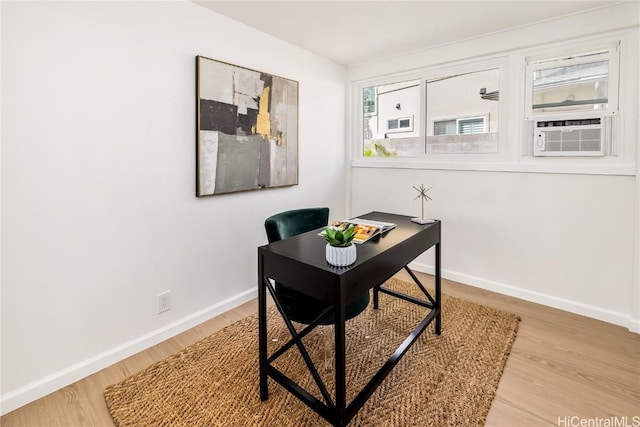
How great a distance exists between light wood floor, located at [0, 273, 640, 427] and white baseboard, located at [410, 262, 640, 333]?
8cm

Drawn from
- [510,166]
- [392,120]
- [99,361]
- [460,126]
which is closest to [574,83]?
[510,166]

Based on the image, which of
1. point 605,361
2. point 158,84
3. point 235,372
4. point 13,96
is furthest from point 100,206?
point 605,361

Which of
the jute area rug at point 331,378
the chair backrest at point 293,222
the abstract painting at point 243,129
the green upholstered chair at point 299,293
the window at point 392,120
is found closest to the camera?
the jute area rug at point 331,378

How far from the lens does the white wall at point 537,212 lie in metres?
2.31

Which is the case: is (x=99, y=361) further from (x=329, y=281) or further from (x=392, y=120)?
(x=392, y=120)

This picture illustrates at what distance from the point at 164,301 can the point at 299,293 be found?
1005mm

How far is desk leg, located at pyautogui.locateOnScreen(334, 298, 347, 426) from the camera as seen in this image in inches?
50.8

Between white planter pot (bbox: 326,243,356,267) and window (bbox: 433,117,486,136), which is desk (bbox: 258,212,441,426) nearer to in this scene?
white planter pot (bbox: 326,243,356,267)

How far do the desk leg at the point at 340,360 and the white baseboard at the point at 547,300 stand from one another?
7.05 ft

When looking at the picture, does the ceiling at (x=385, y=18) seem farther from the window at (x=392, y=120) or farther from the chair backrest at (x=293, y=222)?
the chair backrest at (x=293, y=222)

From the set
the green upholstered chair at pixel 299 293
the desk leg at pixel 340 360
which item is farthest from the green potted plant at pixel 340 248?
the green upholstered chair at pixel 299 293

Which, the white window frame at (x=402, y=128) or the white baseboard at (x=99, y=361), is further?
the white window frame at (x=402, y=128)

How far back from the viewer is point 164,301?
221 cm

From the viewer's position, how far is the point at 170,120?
2.13 meters
